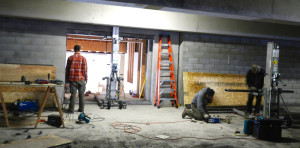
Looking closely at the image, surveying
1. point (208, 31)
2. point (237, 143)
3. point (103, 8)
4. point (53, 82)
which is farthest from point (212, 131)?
point (103, 8)

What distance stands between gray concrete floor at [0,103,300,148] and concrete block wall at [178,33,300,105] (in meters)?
2.69

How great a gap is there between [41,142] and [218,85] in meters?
6.23

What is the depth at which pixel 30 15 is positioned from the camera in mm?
6711

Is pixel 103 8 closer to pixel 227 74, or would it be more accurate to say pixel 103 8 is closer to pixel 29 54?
pixel 29 54

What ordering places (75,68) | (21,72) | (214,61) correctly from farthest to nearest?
(214,61) → (21,72) → (75,68)

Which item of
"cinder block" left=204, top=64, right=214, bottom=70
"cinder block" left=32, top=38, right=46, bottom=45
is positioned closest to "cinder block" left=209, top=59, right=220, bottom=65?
"cinder block" left=204, top=64, right=214, bottom=70

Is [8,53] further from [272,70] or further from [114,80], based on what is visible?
[272,70]

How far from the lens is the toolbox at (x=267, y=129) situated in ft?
15.4

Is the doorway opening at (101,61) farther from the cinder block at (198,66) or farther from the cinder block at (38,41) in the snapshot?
the cinder block at (38,41)

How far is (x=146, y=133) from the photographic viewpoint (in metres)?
4.78

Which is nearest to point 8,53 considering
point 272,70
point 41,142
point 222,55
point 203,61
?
point 41,142

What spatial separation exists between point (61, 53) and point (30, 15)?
1.35 metres

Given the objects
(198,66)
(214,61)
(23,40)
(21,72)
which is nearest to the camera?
(21,72)

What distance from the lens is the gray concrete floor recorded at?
4184mm
